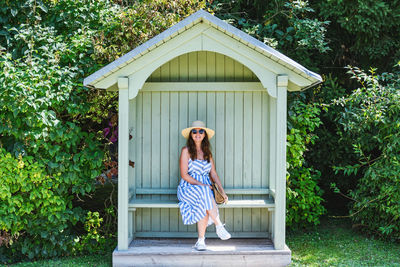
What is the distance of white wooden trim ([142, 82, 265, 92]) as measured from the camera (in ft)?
19.9

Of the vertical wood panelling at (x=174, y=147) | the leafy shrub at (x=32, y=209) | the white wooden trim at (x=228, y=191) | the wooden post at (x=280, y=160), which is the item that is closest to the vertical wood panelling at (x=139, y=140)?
the white wooden trim at (x=228, y=191)

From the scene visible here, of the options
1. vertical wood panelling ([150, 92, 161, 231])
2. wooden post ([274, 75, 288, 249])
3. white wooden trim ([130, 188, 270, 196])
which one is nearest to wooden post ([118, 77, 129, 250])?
white wooden trim ([130, 188, 270, 196])

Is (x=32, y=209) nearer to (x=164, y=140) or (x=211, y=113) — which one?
(x=164, y=140)

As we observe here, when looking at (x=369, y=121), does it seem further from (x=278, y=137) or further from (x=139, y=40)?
(x=139, y=40)

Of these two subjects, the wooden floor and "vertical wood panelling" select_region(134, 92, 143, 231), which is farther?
"vertical wood panelling" select_region(134, 92, 143, 231)

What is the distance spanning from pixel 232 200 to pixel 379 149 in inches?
91.2

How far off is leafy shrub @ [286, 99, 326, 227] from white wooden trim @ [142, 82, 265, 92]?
1.07 metres

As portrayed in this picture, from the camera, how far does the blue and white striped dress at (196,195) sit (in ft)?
18.2

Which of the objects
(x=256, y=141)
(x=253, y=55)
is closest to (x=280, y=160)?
(x=256, y=141)

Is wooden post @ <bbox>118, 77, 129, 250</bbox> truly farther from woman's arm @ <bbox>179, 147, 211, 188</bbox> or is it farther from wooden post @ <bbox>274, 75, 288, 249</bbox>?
wooden post @ <bbox>274, 75, 288, 249</bbox>

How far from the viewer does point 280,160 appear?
17.7ft

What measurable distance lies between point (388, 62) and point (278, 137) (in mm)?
3634

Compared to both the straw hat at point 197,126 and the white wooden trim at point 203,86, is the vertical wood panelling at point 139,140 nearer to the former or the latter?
the white wooden trim at point 203,86

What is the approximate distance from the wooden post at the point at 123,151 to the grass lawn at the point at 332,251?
0.76 meters
